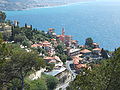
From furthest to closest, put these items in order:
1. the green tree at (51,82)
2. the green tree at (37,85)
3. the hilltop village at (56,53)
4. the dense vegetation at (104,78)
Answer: the hilltop village at (56,53) < the green tree at (51,82) < the green tree at (37,85) < the dense vegetation at (104,78)

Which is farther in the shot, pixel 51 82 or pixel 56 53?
pixel 56 53

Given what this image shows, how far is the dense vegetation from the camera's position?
663cm

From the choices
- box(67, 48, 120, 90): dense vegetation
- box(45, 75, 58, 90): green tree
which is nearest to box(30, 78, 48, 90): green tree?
box(45, 75, 58, 90): green tree

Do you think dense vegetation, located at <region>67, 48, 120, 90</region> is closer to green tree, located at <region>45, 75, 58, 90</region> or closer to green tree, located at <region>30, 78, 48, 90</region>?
green tree, located at <region>30, 78, 48, 90</region>

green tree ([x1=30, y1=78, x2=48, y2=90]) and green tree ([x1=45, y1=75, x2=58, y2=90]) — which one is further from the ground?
green tree ([x1=30, y1=78, x2=48, y2=90])

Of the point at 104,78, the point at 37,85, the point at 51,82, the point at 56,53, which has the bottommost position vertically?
the point at 56,53

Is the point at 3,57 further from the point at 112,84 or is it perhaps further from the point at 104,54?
the point at 104,54

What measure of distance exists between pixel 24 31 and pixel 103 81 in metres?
24.1

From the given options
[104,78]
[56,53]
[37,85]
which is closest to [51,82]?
[37,85]

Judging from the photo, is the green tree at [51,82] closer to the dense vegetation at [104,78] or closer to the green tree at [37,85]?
the green tree at [37,85]

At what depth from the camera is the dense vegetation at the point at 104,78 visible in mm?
6633

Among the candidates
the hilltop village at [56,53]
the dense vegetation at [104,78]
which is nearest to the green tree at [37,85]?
the hilltop village at [56,53]

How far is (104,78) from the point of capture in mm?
6887

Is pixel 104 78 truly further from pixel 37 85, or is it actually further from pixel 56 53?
pixel 56 53
